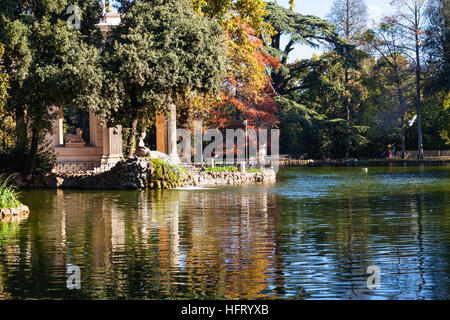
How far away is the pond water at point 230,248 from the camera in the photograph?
9.17 m

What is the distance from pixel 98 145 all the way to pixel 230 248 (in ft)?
81.5

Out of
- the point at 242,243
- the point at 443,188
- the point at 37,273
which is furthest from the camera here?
the point at 443,188

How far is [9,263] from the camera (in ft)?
37.0

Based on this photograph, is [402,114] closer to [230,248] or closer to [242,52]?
[242,52]

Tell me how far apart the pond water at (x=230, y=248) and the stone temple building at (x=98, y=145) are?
11847 millimetres

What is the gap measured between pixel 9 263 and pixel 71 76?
17.8 m

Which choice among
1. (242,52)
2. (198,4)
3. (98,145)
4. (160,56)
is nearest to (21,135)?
(98,145)

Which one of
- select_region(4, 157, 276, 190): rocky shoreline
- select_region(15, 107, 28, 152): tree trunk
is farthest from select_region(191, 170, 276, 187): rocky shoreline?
select_region(15, 107, 28, 152): tree trunk

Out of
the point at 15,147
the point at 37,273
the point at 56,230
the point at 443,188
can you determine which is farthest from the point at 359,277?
the point at 15,147

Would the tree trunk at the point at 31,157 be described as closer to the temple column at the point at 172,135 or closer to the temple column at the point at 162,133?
the temple column at the point at 172,135

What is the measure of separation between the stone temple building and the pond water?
11.8m
